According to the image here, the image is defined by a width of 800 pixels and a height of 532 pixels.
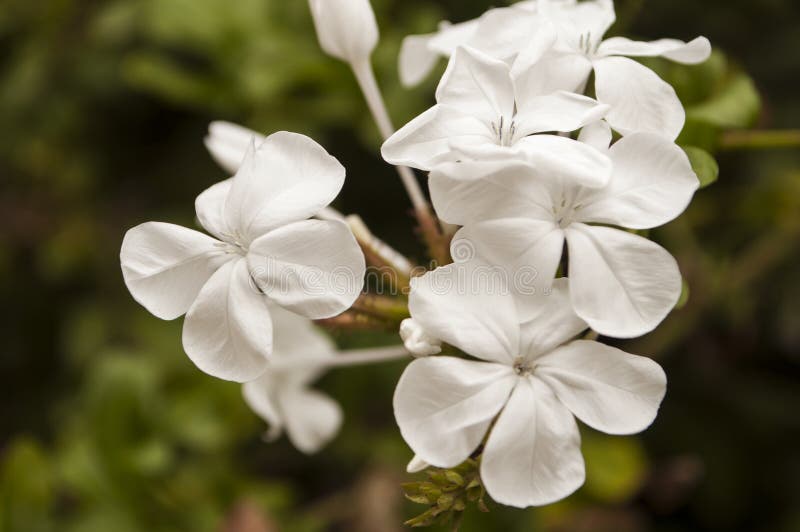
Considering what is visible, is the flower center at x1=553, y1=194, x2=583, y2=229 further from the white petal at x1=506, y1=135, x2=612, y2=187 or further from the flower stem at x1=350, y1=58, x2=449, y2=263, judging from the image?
the flower stem at x1=350, y1=58, x2=449, y2=263

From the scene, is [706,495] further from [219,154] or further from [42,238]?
[42,238]

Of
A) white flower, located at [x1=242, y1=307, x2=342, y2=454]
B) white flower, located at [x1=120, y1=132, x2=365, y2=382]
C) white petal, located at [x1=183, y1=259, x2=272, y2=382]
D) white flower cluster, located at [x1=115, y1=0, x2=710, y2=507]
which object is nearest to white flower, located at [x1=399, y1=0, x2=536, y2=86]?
white flower cluster, located at [x1=115, y1=0, x2=710, y2=507]

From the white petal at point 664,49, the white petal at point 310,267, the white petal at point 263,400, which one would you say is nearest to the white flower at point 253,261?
the white petal at point 310,267

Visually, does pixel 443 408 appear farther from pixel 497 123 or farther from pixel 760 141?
pixel 760 141

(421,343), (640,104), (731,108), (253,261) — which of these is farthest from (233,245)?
(731,108)

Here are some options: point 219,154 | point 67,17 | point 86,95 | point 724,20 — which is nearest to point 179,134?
point 86,95
